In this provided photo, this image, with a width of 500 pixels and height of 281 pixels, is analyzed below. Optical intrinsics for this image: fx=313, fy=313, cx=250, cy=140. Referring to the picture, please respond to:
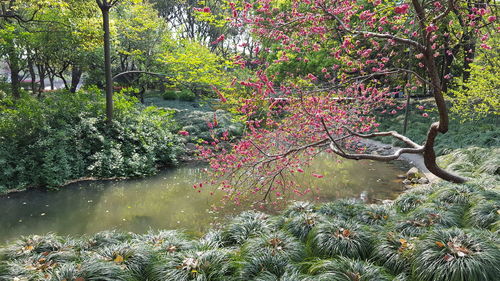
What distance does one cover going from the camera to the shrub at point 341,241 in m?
3.69

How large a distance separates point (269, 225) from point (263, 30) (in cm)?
295

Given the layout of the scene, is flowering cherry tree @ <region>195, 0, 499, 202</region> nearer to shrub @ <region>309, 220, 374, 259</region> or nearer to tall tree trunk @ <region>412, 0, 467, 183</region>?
tall tree trunk @ <region>412, 0, 467, 183</region>

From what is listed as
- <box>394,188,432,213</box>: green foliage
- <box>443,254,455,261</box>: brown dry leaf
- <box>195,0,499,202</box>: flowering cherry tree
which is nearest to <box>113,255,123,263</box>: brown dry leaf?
<box>195,0,499,202</box>: flowering cherry tree

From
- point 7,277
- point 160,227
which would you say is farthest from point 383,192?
point 7,277

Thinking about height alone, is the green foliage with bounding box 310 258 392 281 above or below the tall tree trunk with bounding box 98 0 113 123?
below

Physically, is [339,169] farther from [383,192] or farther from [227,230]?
[227,230]

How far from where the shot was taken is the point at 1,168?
8.16 meters

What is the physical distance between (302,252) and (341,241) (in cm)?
49

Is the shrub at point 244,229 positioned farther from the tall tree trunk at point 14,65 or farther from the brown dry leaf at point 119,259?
the tall tree trunk at point 14,65

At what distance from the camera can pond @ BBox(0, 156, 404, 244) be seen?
6699 millimetres

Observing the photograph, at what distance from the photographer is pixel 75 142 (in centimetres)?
978

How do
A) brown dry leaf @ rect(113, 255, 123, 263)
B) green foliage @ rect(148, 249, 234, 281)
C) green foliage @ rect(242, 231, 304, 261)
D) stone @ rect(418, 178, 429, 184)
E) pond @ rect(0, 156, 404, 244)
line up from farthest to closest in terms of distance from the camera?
stone @ rect(418, 178, 429, 184)
pond @ rect(0, 156, 404, 244)
green foliage @ rect(242, 231, 304, 261)
brown dry leaf @ rect(113, 255, 123, 263)
green foliage @ rect(148, 249, 234, 281)

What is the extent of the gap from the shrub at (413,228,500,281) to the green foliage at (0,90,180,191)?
8.88 metres

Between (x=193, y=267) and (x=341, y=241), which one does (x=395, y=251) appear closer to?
(x=341, y=241)
